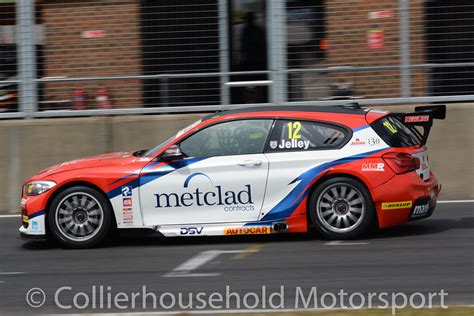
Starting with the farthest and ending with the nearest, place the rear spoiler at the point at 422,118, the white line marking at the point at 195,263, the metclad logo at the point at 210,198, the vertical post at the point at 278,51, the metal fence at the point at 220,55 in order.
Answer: the vertical post at the point at 278,51 < the metal fence at the point at 220,55 < the rear spoiler at the point at 422,118 < the metclad logo at the point at 210,198 < the white line marking at the point at 195,263

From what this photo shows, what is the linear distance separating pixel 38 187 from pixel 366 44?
5661mm

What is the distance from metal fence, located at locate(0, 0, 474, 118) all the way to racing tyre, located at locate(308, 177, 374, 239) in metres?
3.94

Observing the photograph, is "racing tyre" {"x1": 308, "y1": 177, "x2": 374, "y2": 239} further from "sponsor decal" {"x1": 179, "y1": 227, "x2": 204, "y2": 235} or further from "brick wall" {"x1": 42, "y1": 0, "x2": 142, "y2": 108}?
"brick wall" {"x1": 42, "y1": 0, "x2": 142, "y2": 108}

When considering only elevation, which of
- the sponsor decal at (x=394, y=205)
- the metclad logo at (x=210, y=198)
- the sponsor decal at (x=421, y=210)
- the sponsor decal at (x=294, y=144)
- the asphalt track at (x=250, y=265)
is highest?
the sponsor decal at (x=294, y=144)

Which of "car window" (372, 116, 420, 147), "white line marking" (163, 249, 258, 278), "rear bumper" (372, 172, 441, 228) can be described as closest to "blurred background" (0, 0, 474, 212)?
"car window" (372, 116, 420, 147)

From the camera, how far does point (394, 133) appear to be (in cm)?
940

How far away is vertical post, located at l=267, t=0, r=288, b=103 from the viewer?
508 inches

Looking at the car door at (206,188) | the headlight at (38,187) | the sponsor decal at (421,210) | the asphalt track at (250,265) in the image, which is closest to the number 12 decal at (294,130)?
the car door at (206,188)

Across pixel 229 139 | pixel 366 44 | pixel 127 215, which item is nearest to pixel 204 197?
pixel 229 139

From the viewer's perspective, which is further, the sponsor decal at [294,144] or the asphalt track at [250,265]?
the sponsor decal at [294,144]

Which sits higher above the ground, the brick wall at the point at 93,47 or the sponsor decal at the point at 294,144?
the brick wall at the point at 93,47

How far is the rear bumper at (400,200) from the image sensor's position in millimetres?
9031

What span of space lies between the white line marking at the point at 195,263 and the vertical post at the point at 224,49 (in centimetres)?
450

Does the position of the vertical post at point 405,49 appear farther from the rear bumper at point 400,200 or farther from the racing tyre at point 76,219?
the racing tyre at point 76,219
